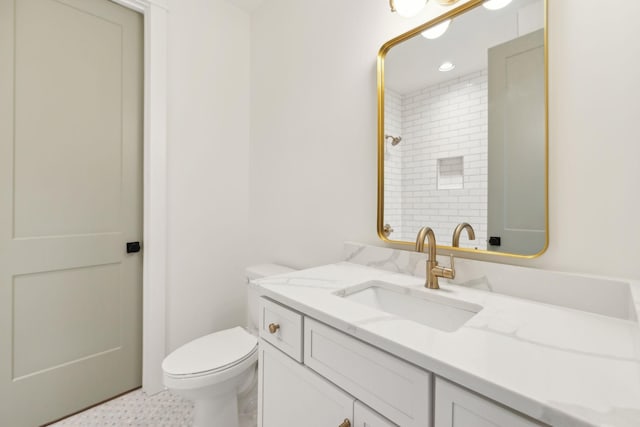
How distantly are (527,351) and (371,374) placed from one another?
0.32m

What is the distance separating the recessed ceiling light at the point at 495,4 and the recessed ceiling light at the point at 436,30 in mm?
131

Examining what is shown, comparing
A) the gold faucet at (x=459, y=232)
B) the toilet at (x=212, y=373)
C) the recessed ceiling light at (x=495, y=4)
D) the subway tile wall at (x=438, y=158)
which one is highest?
the recessed ceiling light at (x=495, y=4)

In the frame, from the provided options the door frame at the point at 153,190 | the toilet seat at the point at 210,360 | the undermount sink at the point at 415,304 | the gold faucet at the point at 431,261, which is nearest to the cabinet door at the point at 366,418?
the undermount sink at the point at 415,304

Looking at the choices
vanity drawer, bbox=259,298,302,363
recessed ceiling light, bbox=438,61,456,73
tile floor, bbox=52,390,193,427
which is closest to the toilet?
tile floor, bbox=52,390,193,427

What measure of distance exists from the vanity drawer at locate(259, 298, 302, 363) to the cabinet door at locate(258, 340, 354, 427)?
1.2 inches

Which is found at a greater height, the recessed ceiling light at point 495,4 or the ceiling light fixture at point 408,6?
the ceiling light fixture at point 408,6

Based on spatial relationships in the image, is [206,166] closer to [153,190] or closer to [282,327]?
[153,190]

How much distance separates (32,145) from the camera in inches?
57.0

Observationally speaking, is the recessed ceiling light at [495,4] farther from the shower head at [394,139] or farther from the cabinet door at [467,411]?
the cabinet door at [467,411]

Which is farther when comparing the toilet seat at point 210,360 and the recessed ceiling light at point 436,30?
the toilet seat at point 210,360

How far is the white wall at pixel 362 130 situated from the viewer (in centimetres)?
80

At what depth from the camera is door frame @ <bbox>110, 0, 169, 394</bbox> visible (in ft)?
5.65

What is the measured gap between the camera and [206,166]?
2002 mm

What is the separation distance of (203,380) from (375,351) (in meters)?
0.94
